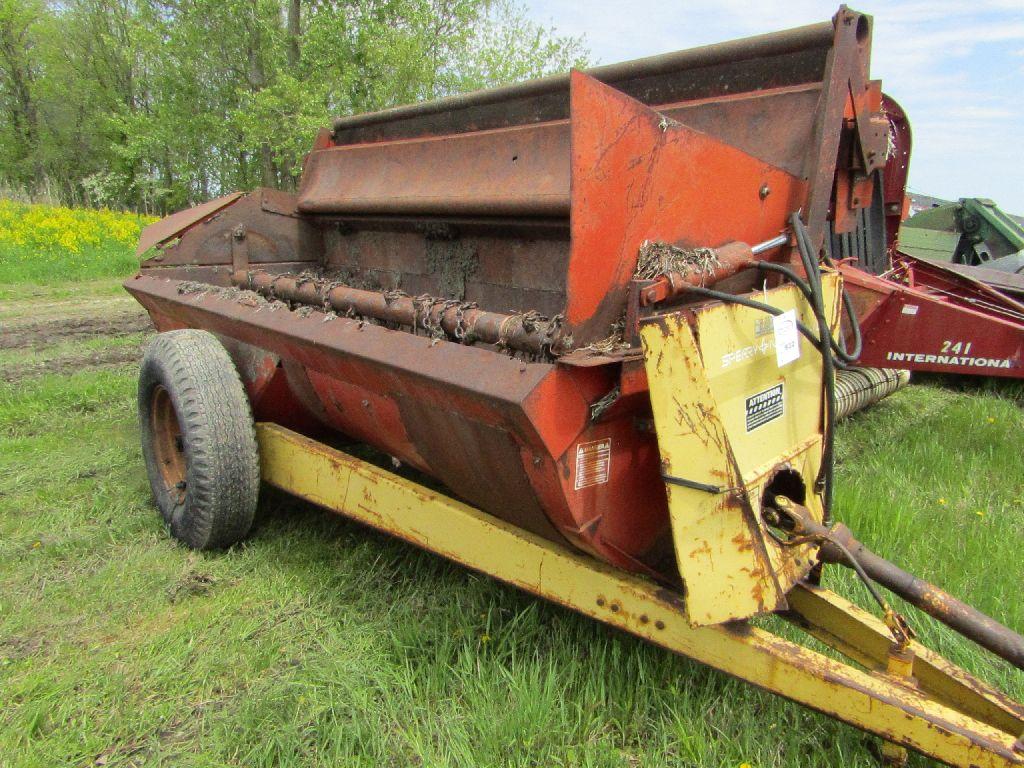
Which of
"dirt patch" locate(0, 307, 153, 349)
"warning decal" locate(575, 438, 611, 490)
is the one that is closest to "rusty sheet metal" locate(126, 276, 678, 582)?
"warning decal" locate(575, 438, 611, 490)

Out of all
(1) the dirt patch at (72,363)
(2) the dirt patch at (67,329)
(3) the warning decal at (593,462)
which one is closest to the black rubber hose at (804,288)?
(3) the warning decal at (593,462)

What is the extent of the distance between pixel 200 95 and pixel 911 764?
21.0m

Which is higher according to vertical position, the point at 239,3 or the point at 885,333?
the point at 239,3

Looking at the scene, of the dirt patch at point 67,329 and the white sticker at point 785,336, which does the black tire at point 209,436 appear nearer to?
the white sticker at point 785,336

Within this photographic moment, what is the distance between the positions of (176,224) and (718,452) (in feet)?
11.1

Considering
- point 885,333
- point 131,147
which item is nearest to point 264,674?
point 885,333

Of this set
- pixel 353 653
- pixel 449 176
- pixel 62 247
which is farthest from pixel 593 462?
pixel 62 247

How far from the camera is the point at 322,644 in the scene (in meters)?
2.43

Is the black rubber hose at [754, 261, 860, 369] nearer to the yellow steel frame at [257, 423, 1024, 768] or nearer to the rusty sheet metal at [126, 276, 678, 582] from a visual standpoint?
the rusty sheet metal at [126, 276, 678, 582]

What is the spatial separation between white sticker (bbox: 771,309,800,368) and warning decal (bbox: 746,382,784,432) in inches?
3.1

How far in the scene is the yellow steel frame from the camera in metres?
1.66

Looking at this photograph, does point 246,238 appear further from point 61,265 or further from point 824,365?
A: point 61,265

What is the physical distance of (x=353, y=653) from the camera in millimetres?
2402

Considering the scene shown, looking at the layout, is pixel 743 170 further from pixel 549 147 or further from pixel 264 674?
pixel 264 674
